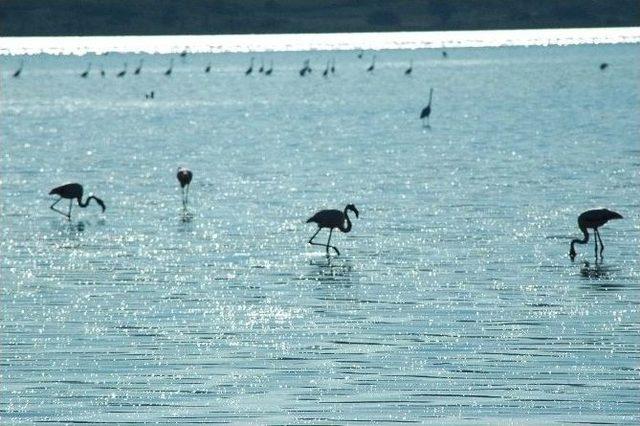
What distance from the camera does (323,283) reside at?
15.1 metres

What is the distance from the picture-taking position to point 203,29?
171 m

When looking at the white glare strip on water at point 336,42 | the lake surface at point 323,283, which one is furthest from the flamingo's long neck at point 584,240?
the white glare strip on water at point 336,42

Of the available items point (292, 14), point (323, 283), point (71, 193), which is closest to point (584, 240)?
point (323, 283)

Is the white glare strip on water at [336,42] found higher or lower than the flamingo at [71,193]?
higher

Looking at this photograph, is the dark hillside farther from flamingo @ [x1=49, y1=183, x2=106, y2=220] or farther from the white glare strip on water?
flamingo @ [x1=49, y1=183, x2=106, y2=220]

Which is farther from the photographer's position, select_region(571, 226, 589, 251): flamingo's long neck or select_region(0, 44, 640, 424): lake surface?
select_region(571, 226, 589, 251): flamingo's long neck

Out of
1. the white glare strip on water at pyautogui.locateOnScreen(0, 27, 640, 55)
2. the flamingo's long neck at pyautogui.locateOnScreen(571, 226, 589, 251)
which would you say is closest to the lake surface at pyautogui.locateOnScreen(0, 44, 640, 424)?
the flamingo's long neck at pyautogui.locateOnScreen(571, 226, 589, 251)

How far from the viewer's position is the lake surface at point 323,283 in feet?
34.6

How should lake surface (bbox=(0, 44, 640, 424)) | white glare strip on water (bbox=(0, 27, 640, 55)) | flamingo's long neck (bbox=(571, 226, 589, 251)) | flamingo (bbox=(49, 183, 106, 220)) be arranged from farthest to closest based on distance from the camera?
white glare strip on water (bbox=(0, 27, 640, 55)) → flamingo (bbox=(49, 183, 106, 220)) → flamingo's long neck (bbox=(571, 226, 589, 251)) → lake surface (bbox=(0, 44, 640, 424))

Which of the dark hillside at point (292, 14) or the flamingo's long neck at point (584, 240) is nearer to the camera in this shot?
the flamingo's long neck at point (584, 240)

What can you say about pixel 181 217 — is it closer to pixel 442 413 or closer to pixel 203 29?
pixel 442 413

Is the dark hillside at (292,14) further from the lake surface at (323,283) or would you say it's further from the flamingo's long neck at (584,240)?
the flamingo's long neck at (584,240)

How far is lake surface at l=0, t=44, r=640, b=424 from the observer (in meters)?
10.5

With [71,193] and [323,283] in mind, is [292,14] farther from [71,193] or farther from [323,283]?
[323,283]
